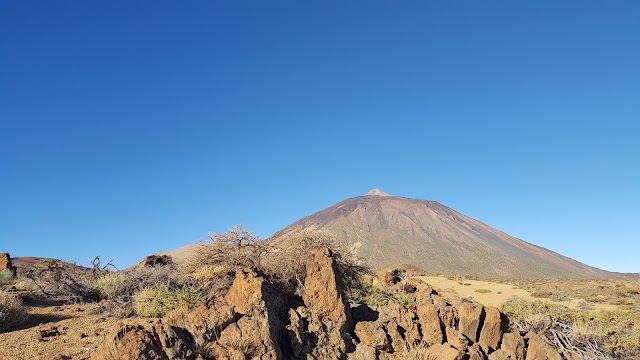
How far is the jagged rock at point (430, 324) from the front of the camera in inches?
297

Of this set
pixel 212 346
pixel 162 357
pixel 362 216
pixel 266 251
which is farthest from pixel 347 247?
pixel 362 216

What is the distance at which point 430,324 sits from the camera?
7738mm

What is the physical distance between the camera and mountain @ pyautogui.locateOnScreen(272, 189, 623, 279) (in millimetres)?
78188

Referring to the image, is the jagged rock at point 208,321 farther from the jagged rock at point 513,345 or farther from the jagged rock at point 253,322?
the jagged rock at point 513,345

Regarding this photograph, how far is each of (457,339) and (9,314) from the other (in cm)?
844

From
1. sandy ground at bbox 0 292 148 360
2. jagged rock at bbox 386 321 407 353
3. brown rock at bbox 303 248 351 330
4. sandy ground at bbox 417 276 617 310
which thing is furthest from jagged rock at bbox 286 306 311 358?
sandy ground at bbox 417 276 617 310

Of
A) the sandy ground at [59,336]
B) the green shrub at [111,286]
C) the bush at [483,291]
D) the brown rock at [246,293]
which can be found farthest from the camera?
the bush at [483,291]

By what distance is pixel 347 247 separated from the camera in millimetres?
10023

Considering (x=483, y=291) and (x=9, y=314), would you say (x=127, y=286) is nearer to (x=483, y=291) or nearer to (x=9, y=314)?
(x=9, y=314)

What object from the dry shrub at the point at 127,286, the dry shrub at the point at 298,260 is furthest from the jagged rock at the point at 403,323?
the dry shrub at the point at 127,286

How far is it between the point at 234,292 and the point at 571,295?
78.7ft

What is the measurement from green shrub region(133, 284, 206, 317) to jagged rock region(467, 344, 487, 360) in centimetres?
433

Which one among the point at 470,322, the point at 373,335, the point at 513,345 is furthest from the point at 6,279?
the point at 513,345

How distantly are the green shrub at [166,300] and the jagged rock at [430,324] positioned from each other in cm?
366
